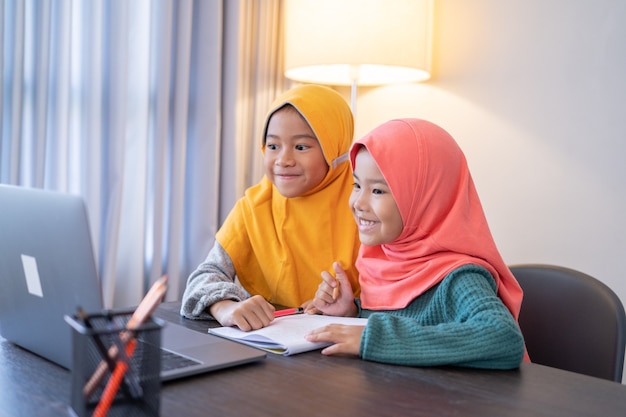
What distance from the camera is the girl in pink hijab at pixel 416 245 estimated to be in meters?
1.18

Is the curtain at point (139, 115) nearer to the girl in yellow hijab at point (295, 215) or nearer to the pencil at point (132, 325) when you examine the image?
the girl in yellow hijab at point (295, 215)

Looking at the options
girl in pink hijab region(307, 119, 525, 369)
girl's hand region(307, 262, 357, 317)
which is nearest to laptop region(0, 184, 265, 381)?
girl in pink hijab region(307, 119, 525, 369)

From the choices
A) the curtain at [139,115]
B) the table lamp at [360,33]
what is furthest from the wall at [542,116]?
the curtain at [139,115]

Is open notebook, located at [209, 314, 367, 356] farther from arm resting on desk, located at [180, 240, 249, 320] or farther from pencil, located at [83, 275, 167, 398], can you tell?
pencil, located at [83, 275, 167, 398]

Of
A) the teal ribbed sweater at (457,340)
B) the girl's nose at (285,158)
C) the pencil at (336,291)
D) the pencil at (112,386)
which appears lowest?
the pencil at (336,291)

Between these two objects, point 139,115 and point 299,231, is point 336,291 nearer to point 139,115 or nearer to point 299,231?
point 299,231

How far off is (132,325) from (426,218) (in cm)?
79

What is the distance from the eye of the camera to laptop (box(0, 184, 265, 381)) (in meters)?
0.77

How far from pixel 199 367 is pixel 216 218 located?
5.64 feet

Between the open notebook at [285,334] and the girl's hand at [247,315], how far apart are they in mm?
14

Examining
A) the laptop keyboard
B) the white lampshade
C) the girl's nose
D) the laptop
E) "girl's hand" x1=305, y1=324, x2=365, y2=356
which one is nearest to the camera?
the laptop

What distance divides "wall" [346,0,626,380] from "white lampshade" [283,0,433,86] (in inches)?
9.6

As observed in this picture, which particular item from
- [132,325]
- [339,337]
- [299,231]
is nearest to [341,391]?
[339,337]

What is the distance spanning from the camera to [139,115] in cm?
239
